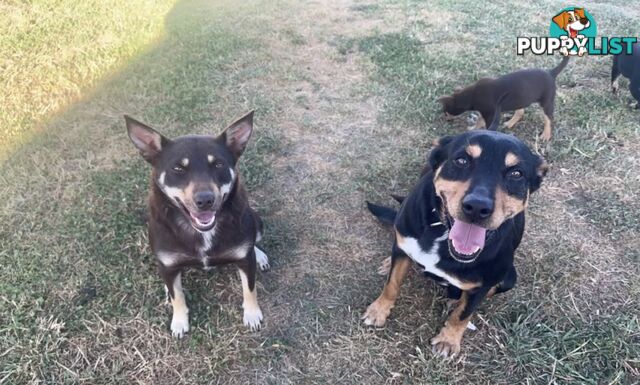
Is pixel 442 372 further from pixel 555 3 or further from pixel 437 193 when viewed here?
pixel 555 3

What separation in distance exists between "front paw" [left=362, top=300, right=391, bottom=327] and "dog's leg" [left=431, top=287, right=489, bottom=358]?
1.28 ft

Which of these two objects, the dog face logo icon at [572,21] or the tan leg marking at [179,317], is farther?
the dog face logo icon at [572,21]

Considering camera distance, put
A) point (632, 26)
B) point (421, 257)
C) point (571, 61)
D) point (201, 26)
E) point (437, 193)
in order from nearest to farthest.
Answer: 1. point (437, 193)
2. point (421, 257)
3. point (571, 61)
4. point (201, 26)
5. point (632, 26)

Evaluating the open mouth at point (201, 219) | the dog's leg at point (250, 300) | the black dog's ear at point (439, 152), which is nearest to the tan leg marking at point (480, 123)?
the black dog's ear at point (439, 152)

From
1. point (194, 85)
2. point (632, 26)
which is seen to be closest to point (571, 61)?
point (632, 26)

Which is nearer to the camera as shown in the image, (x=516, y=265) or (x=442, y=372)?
(x=442, y=372)

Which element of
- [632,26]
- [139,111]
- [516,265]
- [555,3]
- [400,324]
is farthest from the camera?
[555,3]

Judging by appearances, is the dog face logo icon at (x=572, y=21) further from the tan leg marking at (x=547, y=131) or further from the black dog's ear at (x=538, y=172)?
the black dog's ear at (x=538, y=172)

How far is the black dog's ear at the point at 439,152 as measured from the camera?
9.94 ft

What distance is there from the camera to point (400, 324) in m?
3.58

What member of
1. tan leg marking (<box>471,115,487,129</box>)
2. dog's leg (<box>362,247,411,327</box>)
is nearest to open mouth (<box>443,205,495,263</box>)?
dog's leg (<box>362,247,411,327</box>)

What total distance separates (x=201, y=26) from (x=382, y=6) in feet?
11.7

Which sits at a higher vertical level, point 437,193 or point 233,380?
point 437,193

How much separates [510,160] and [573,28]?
24.6 ft
